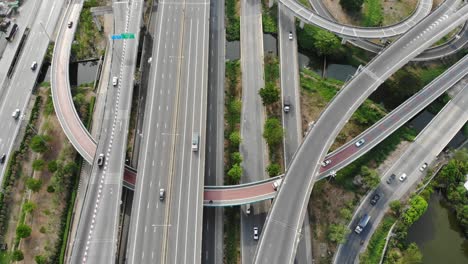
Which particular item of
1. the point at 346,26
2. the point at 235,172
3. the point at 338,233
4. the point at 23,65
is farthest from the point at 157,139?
the point at 346,26

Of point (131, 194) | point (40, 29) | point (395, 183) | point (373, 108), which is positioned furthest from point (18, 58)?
point (395, 183)

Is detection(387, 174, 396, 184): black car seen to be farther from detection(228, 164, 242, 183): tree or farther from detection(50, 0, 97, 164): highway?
detection(50, 0, 97, 164): highway

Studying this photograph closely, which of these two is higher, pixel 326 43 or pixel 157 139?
pixel 326 43

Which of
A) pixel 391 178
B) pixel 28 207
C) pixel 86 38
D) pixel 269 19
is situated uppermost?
pixel 269 19

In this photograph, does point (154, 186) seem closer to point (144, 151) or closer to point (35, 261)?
point (144, 151)

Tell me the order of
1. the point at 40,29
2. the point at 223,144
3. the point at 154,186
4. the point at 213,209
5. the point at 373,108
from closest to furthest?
1. the point at 154,186
2. the point at 213,209
3. the point at 223,144
4. the point at 373,108
5. the point at 40,29

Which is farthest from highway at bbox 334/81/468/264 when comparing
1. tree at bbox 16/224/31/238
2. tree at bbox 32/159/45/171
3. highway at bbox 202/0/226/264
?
tree at bbox 32/159/45/171

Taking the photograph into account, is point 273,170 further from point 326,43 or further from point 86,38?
point 86,38
